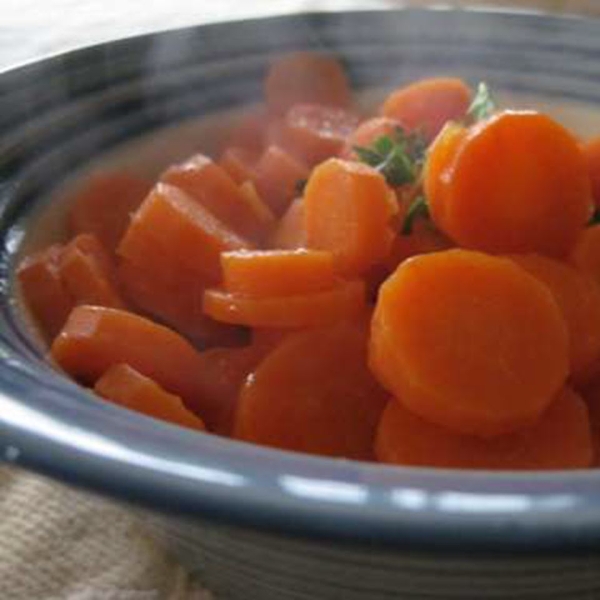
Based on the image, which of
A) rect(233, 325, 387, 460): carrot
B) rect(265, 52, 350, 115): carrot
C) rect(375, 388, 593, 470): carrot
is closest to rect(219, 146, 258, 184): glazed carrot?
rect(265, 52, 350, 115): carrot

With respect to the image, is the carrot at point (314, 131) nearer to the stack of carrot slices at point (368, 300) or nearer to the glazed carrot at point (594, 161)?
the stack of carrot slices at point (368, 300)

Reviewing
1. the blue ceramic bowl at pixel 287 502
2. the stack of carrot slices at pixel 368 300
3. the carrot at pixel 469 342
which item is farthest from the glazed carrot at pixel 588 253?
the blue ceramic bowl at pixel 287 502

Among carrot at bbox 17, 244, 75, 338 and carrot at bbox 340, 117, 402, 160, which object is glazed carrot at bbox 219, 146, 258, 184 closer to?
carrot at bbox 340, 117, 402, 160

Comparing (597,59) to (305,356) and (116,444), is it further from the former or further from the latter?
(116,444)

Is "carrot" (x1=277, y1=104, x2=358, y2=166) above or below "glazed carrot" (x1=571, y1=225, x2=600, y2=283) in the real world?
below

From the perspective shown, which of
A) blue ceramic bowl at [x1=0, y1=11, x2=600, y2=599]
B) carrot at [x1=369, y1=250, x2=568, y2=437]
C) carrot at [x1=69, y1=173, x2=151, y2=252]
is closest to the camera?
blue ceramic bowl at [x1=0, y1=11, x2=600, y2=599]

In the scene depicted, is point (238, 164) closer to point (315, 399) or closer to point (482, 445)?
point (315, 399)

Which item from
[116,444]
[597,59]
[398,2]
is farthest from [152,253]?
[398,2]
